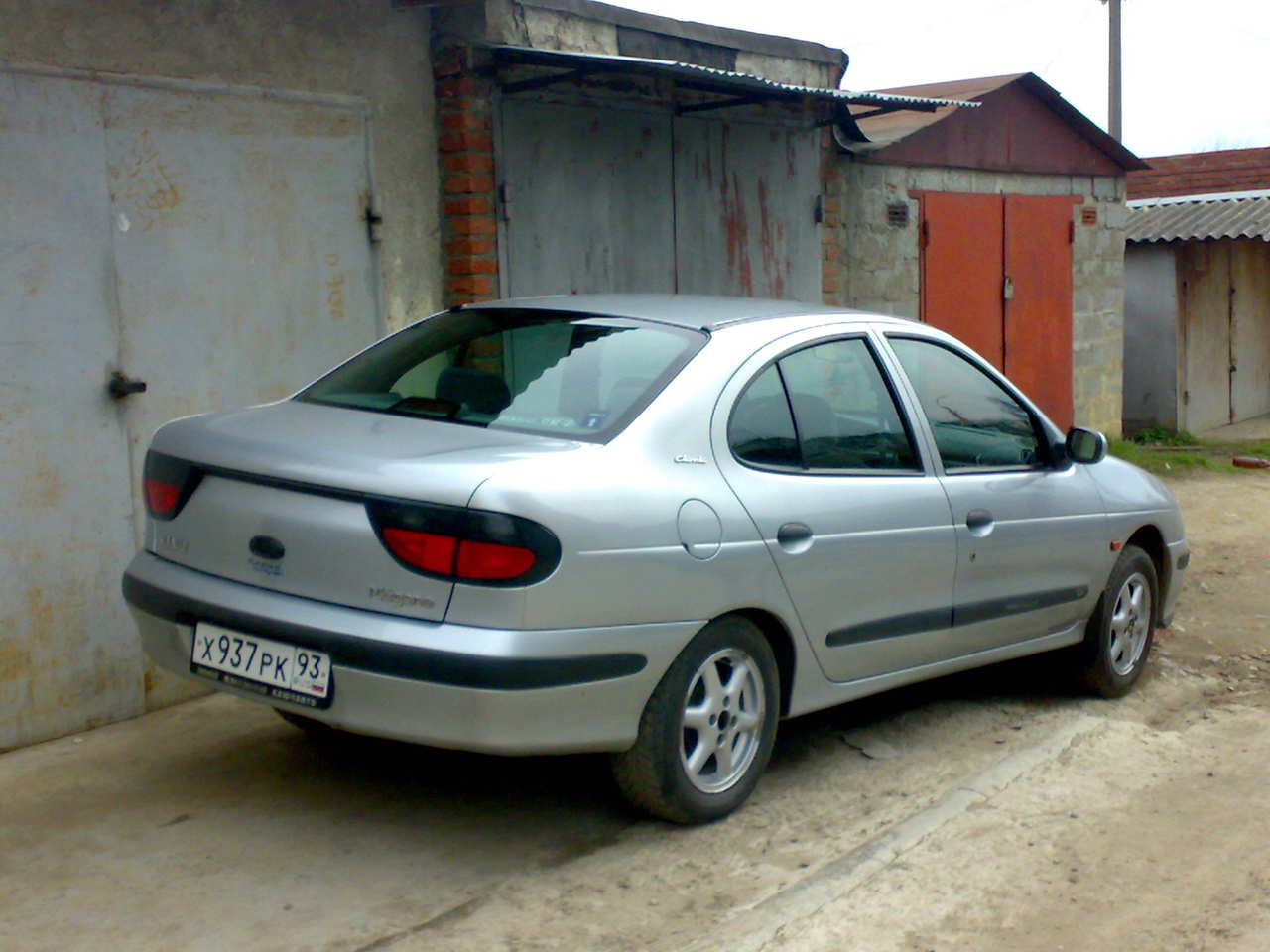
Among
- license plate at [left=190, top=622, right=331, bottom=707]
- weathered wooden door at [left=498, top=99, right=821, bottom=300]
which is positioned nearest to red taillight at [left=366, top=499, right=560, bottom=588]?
license plate at [left=190, top=622, right=331, bottom=707]

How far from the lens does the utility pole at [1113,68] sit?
26.0 metres

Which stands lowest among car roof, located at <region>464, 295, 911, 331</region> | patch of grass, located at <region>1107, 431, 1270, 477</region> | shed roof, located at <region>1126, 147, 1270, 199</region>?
patch of grass, located at <region>1107, 431, 1270, 477</region>

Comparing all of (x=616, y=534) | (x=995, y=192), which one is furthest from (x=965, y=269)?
(x=616, y=534)

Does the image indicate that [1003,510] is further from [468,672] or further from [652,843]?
[468,672]

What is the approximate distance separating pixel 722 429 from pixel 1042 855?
153 centimetres

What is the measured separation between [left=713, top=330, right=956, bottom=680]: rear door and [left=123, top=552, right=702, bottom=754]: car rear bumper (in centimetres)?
51

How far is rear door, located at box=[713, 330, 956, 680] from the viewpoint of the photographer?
4.36m

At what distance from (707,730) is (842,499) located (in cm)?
86

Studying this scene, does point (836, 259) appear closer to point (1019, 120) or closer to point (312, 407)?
point (1019, 120)

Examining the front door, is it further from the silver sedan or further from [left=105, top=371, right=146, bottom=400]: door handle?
[left=105, top=371, right=146, bottom=400]: door handle

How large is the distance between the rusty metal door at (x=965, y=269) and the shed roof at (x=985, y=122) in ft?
1.20

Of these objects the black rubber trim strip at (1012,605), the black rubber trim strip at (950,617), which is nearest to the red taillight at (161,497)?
the black rubber trim strip at (950,617)

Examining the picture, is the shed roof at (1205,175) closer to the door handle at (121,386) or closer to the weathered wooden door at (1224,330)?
the weathered wooden door at (1224,330)

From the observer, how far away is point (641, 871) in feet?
13.3
